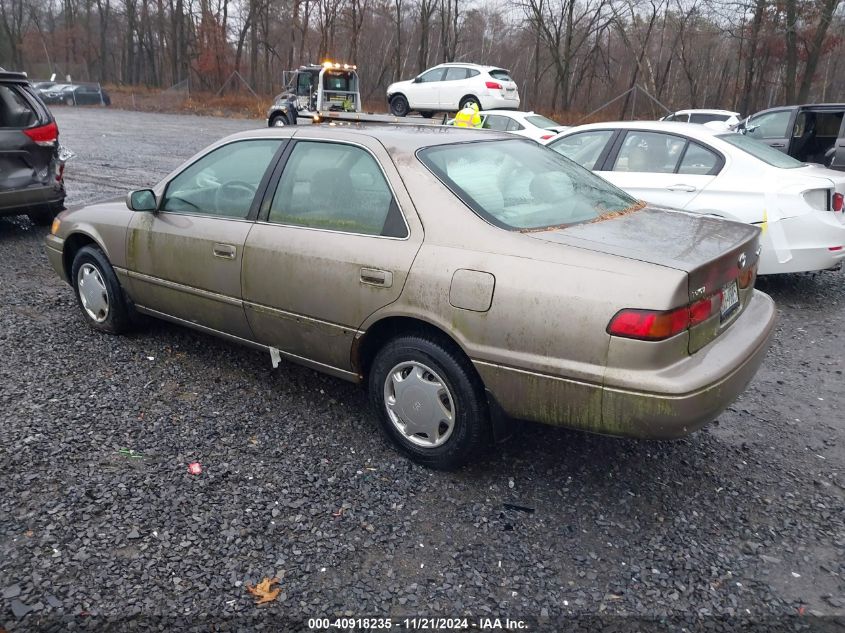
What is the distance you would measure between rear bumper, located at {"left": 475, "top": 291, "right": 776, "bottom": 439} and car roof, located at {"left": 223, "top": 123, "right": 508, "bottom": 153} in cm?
132

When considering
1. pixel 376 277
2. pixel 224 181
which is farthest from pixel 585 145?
pixel 376 277

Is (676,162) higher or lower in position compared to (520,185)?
higher

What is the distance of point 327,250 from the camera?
3445mm

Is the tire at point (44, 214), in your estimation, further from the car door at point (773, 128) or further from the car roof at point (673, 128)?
the car door at point (773, 128)

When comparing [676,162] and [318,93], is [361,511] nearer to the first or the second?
[676,162]

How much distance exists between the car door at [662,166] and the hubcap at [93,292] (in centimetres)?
479

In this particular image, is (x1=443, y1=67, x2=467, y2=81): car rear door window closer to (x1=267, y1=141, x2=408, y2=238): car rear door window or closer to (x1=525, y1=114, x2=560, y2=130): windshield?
(x1=525, y1=114, x2=560, y2=130): windshield

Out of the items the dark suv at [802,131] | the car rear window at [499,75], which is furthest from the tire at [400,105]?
the dark suv at [802,131]

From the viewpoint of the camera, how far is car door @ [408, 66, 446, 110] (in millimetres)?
20991

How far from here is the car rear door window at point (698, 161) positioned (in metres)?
6.25

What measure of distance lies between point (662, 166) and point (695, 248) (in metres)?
3.92

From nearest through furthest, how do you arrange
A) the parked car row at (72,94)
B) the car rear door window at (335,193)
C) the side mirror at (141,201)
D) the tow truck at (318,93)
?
the car rear door window at (335,193)
the side mirror at (141,201)
the tow truck at (318,93)
the parked car row at (72,94)

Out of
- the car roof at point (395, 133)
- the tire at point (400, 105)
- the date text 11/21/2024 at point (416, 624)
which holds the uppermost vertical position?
the tire at point (400, 105)

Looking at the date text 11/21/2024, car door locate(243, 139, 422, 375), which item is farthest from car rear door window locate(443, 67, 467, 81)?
the date text 11/21/2024
